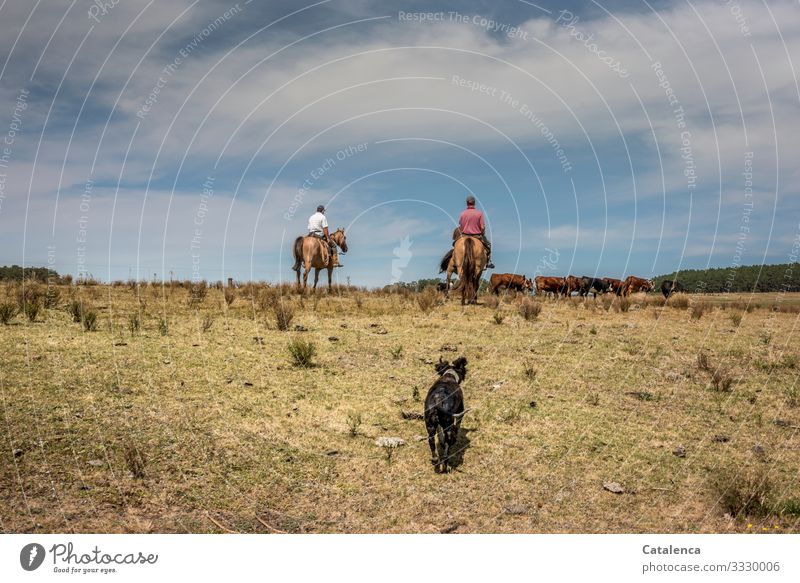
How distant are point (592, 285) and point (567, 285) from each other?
2163 mm

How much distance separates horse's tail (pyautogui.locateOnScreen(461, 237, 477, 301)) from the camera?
61.6ft

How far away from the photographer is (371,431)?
7637mm

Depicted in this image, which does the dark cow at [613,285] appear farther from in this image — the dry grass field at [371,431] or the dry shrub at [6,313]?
the dry shrub at [6,313]

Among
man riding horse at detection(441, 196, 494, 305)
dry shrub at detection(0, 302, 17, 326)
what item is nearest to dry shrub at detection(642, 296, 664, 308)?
man riding horse at detection(441, 196, 494, 305)

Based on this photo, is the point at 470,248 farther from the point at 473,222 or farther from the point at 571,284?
the point at 571,284

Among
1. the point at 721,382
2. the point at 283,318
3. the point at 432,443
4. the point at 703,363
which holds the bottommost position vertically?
the point at 432,443

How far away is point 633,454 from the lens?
7.24 m

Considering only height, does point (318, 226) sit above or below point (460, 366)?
above

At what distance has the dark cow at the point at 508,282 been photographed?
3603 centimetres

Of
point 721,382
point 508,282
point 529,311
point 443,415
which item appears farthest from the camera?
point 508,282

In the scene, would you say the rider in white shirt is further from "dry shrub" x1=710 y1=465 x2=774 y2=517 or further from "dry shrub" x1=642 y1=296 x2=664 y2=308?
"dry shrub" x1=710 y1=465 x2=774 y2=517

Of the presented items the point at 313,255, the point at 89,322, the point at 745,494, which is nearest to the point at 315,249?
the point at 313,255

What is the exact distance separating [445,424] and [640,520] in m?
2.24

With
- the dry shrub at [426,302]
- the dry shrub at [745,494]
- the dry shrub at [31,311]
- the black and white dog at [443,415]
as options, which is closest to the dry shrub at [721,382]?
the dry shrub at [745,494]
